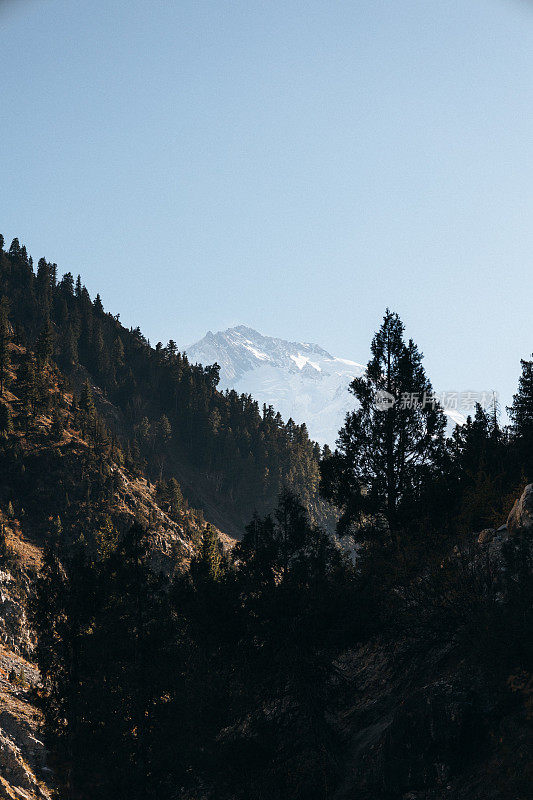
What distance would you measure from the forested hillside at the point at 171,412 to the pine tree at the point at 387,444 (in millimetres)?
103972

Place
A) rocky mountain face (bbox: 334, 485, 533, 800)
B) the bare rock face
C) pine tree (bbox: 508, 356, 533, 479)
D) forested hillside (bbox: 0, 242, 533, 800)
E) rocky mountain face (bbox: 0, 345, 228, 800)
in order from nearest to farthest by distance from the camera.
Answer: rocky mountain face (bbox: 334, 485, 533, 800) < forested hillside (bbox: 0, 242, 533, 800) < the bare rock face < pine tree (bbox: 508, 356, 533, 479) < rocky mountain face (bbox: 0, 345, 228, 800)

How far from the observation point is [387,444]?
80.1 ft

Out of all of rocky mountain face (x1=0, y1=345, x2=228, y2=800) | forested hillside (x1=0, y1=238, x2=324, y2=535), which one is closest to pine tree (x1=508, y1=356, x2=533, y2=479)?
rocky mountain face (x1=0, y1=345, x2=228, y2=800)

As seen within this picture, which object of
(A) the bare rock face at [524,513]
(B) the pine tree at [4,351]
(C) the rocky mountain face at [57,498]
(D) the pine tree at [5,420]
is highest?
(B) the pine tree at [4,351]

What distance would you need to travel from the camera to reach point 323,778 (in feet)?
46.9

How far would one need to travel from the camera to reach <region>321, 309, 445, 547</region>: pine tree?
79.2 feet

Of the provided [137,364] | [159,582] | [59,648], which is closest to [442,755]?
[159,582]

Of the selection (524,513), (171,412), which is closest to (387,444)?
(524,513)

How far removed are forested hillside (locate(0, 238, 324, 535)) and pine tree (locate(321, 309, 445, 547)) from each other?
103972 mm

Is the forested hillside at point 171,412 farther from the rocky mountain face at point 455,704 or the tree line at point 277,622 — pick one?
the rocky mountain face at point 455,704

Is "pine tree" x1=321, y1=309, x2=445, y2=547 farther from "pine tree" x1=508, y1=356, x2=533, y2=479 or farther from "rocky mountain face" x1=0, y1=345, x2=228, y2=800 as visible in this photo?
"rocky mountain face" x1=0, y1=345, x2=228, y2=800

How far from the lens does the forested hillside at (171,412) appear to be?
135 meters

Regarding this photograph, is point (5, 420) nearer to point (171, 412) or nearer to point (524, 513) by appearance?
point (171, 412)

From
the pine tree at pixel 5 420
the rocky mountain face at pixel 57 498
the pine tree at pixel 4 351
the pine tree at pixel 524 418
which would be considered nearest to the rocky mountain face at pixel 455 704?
the pine tree at pixel 524 418
